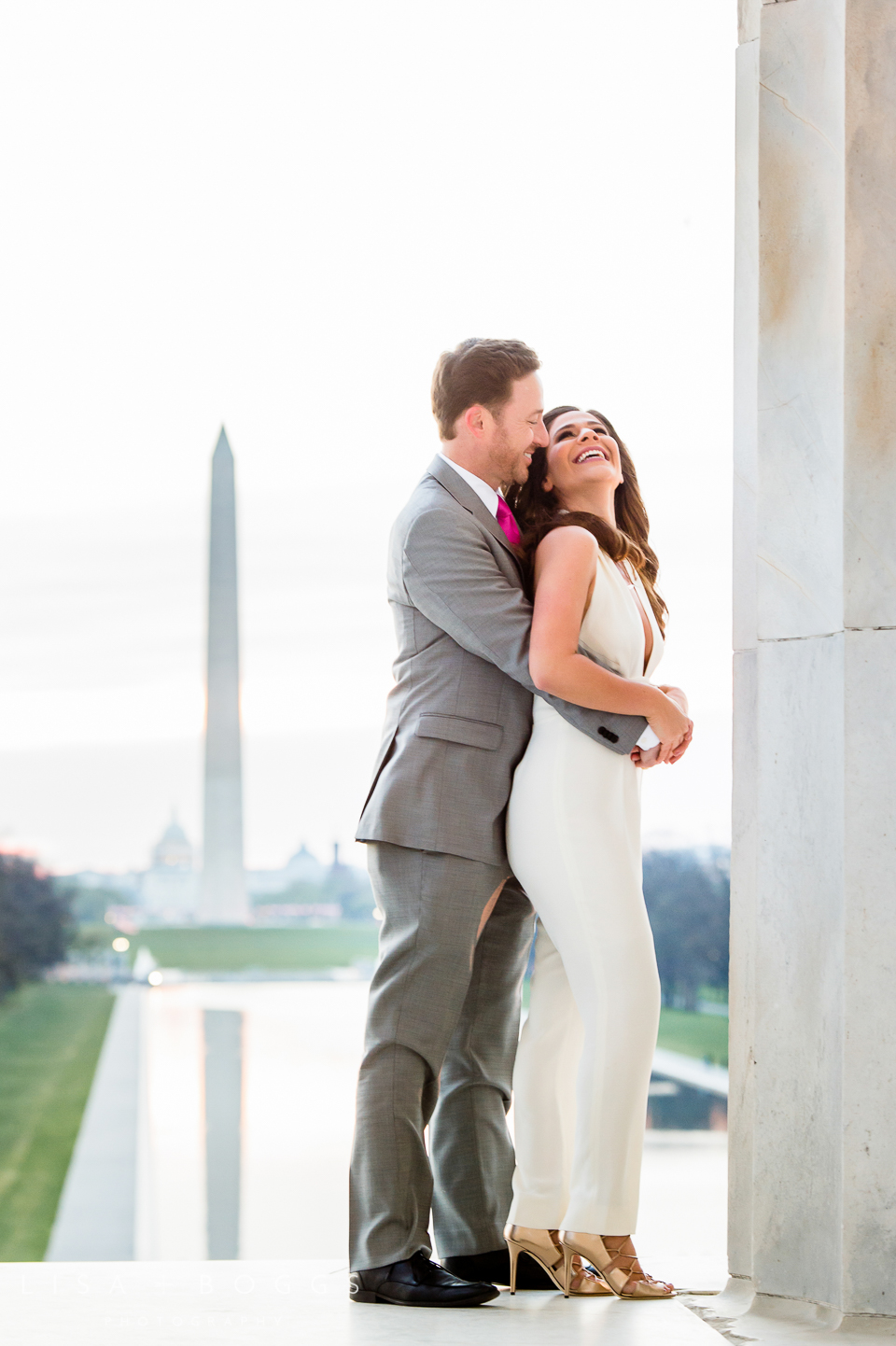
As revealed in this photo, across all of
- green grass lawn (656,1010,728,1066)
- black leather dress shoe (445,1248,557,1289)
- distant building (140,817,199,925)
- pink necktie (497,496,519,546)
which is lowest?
green grass lawn (656,1010,728,1066)

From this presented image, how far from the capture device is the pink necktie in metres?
2.52

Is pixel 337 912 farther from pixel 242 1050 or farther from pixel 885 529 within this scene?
pixel 885 529

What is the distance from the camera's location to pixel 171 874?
5509 centimetres

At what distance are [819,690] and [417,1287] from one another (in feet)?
3.89

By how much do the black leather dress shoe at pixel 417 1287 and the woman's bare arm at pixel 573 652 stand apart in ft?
3.07

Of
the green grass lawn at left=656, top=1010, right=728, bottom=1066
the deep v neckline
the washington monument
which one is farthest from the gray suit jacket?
the green grass lawn at left=656, top=1010, right=728, bottom=1066

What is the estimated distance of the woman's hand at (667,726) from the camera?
236 centimetres

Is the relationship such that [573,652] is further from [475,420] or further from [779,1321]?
[779,1321]

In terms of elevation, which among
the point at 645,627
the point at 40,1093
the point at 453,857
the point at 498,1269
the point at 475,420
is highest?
the point at 475,420

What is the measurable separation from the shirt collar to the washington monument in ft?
68.4

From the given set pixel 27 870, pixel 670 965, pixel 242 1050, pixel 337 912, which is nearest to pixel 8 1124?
pixel 242 1050

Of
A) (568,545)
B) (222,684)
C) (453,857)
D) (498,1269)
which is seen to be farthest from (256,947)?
(568,545)

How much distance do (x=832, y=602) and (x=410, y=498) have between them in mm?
761

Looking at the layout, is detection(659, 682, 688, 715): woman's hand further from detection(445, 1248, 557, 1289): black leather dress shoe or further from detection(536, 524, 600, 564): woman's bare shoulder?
detection(445, 1248, 557, 1289): black leather dress shoe
